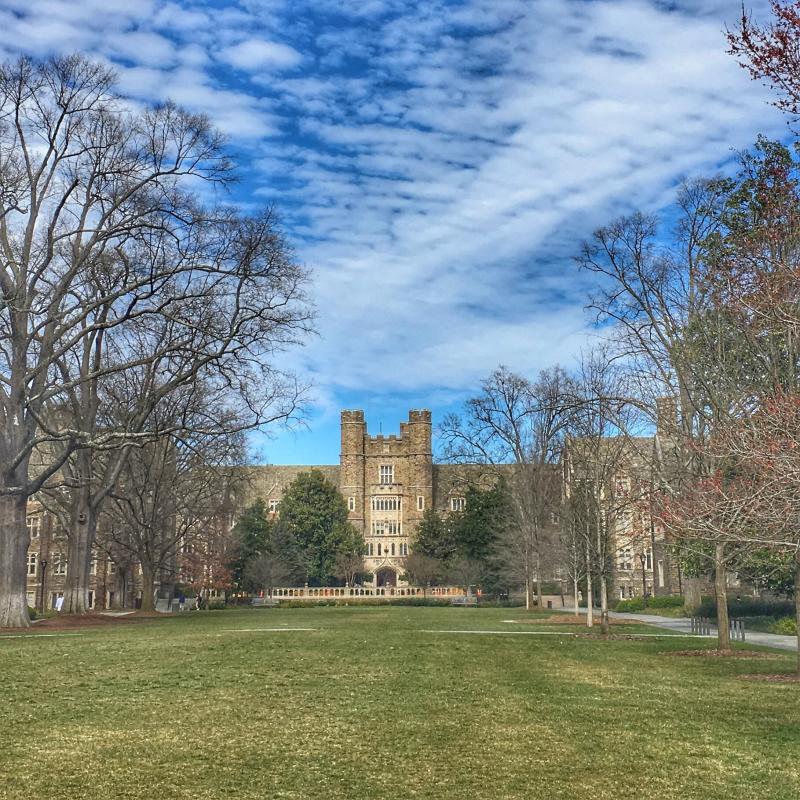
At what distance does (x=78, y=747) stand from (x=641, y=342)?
15120 mm

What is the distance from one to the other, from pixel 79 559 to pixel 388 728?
27281mm

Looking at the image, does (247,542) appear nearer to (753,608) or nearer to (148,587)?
(148,587)

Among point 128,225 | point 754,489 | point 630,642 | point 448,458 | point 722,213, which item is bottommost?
point 630,642

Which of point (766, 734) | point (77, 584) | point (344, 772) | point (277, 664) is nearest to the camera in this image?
point (344, 772)

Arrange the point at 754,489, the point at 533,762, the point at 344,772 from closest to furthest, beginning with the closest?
the point at 344,772
the point at 533,762
the point at 754,489

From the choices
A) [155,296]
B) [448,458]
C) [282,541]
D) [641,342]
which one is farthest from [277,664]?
[282,541]

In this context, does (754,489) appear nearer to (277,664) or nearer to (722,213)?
(277,664)

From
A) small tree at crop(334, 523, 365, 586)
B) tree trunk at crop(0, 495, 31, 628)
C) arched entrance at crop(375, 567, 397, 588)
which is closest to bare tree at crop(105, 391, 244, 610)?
tree trunk at crop(0, 495, 31, 628)

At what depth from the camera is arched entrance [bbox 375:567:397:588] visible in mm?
83375

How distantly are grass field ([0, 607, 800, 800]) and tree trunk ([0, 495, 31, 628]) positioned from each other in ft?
34.6

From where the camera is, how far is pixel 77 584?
32938 millimetres

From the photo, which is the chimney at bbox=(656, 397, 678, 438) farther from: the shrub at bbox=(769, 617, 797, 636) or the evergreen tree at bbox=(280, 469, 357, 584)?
the evergreen tree at bbox=(280, 469, 357, 584)

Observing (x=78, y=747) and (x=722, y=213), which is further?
(x=722, y=213)

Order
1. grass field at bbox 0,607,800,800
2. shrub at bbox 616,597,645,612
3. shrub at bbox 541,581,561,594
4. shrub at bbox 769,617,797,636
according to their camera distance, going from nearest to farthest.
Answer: grass field at bbox 0,607,800,800
shrub at bbox 769,617,797,636
shrub at bbox 616,597,645,612
shrub at bbox 541,581,561,594
